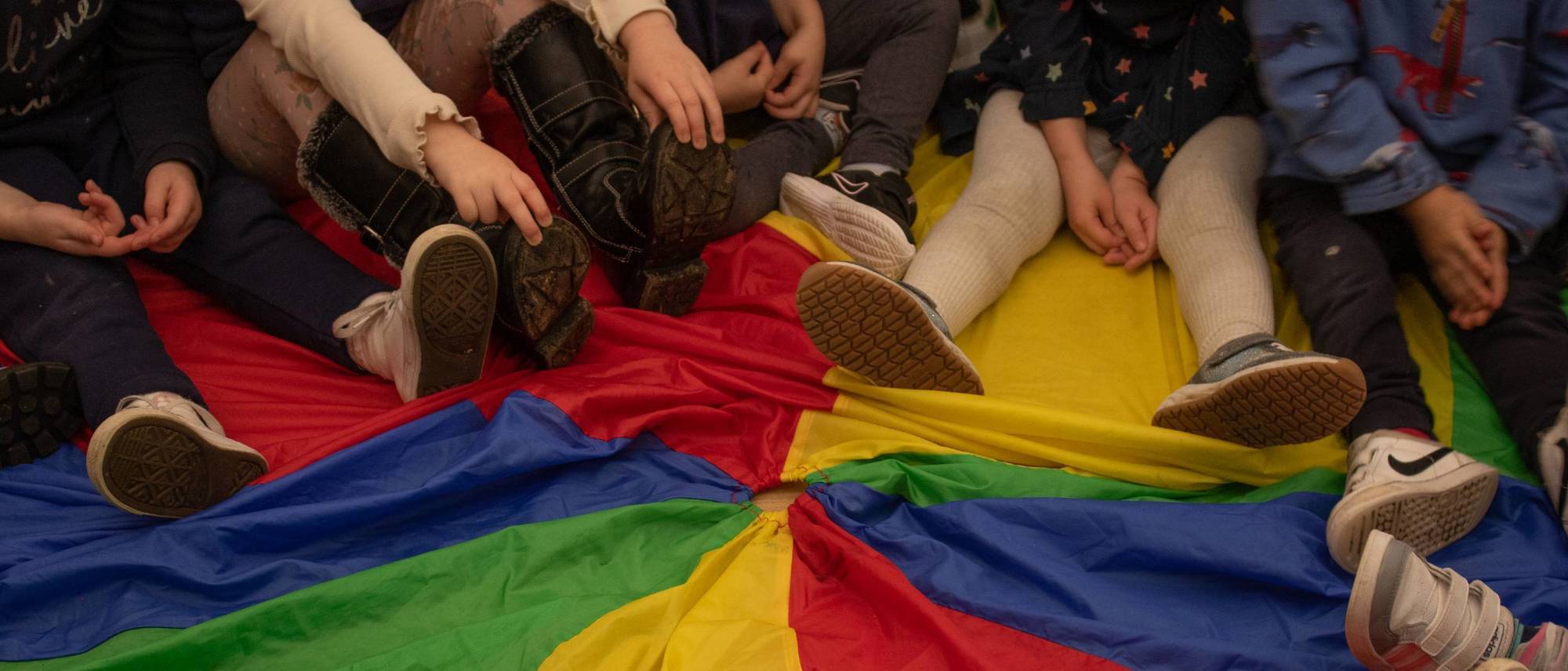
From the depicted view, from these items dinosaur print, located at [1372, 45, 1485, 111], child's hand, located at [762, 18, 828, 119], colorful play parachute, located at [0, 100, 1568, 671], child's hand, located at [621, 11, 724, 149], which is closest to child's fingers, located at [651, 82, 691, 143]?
Answer: child's hand, located at [621, 11, 724, 149]

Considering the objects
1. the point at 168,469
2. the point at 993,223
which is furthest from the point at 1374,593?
the point at 168,469

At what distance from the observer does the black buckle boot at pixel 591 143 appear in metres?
0.94

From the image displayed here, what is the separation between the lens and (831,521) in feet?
2.84

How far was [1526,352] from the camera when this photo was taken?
951 mm

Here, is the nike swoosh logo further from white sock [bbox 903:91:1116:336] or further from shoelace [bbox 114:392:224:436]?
shoelace [bbox 114:392:224:436]

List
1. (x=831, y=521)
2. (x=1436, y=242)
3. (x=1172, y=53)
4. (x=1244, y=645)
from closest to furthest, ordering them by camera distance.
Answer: (x=1244, y=645), (x=831, y=521), (x=1436, y=242), (x=1172, y=53)

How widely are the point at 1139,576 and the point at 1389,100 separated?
1.79 ft

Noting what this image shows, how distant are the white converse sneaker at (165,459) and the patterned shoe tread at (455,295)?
186 mm

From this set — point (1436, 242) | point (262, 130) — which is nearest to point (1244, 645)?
point (1436, 242)

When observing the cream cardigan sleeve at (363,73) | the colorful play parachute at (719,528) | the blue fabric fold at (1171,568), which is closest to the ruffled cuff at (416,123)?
the cream cardigan sleeve at (363,73)

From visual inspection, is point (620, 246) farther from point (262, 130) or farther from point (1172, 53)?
point (1172, 53)

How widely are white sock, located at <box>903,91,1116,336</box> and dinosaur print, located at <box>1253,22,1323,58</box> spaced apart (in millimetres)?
258

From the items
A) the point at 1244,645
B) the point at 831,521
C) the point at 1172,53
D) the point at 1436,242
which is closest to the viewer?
Result: the point at 1244,645

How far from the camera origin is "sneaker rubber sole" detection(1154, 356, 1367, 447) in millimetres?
793
